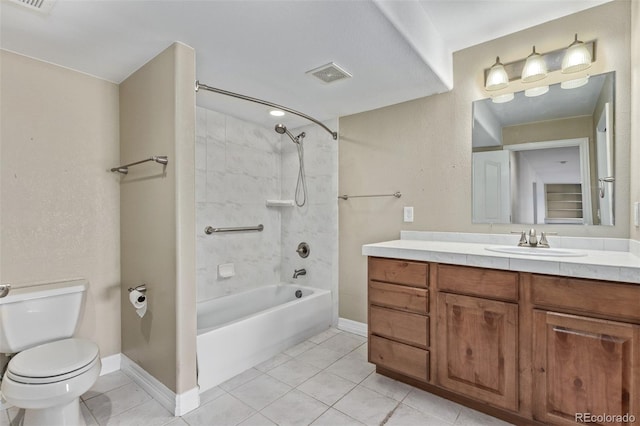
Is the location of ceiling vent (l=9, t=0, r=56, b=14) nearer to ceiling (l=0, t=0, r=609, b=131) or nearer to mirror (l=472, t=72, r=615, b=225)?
ceiling (l=0, t=0, r=609, b=131)

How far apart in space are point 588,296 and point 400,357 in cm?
106

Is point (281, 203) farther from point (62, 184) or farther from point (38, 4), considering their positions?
point (38, 4)

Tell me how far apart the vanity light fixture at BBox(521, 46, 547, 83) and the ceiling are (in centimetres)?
24

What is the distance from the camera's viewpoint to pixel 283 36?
165 centimetres

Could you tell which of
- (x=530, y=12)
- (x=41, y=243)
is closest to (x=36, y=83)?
(x=41, y=243)

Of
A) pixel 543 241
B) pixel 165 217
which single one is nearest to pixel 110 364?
pixel 165 217

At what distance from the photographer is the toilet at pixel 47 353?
1.37 meters

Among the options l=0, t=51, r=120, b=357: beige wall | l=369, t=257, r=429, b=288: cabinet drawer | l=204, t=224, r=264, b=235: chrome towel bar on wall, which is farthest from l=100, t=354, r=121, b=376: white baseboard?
l=369, t=257, r=429, b=288: cabinet drawer

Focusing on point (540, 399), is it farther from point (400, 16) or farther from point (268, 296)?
point (268, 296)

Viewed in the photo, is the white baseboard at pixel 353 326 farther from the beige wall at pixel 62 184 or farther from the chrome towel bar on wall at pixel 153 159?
the chrome towel bar on wall at pixel 153 159

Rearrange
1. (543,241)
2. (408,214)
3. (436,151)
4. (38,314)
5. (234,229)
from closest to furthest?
(38,314) < (543,241) < (436,151) < (408,214) < (234,229)

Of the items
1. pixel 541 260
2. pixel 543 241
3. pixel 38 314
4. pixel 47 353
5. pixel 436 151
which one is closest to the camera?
pixel 541 260

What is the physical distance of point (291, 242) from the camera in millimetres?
3451

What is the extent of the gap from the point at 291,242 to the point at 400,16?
7.93 feet
